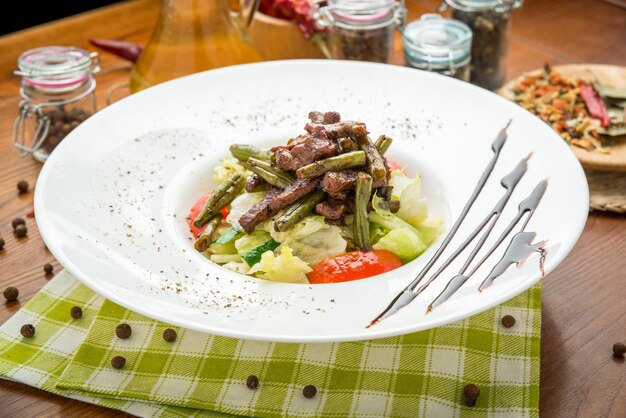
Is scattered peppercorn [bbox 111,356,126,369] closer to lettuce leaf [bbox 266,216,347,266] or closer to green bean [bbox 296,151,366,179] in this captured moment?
lettuce leaf [bbox 266,216,347,266]

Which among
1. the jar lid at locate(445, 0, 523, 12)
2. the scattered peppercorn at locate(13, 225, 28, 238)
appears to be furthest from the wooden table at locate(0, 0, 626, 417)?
the jar lid at locate(445, 0, 523, 12)

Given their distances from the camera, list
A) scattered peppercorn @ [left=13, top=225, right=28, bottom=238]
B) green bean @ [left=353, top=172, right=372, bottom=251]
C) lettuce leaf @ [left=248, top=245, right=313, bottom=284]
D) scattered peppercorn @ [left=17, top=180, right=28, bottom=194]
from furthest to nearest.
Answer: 1. scattered peppercorn @ [left=17, top=180, right=28, bottom=194]
2. scattered peppercorn @ [left=13, top=225, right=28, bottom=238]
3. green bean @ [left=353, top=172, right=372, bottom=251]
4. lettuce leaf @ [left=248, top=245, right=313, bottom=284]

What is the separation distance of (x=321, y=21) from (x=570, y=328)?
1.65m

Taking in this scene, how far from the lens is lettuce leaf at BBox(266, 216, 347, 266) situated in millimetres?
2240

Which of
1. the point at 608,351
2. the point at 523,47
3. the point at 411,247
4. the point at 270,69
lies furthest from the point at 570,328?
the point at 523,47

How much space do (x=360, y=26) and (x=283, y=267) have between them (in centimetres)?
140

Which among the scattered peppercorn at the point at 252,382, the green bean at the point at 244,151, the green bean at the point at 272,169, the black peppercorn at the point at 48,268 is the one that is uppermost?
the green bean at the point at 272,169

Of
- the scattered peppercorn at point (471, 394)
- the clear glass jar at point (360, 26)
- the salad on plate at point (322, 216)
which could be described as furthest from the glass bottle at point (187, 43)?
the scattered peppercorn at point (471, 394)

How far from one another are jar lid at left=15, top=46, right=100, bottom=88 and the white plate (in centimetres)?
38

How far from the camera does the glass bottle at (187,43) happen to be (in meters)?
3.01

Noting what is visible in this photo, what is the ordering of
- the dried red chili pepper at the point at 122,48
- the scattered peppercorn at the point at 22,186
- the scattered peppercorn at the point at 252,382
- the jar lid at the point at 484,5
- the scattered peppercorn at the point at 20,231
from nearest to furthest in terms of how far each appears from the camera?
1. the scattered peppercorn at the point at 252,382
2. the scattered peppercorn at the point at 20,231
3. the scattered peppercorn at the point at 22,186
4. the jar lid at the point at 484,5
5. the dried red chili pepper at the point at 122,48

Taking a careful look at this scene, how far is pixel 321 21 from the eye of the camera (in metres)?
3.22

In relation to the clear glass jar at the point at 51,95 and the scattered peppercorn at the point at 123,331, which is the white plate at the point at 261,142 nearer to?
the scattered peppercorn at the point at 123,331

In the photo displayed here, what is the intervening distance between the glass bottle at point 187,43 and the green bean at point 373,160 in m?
1.01
